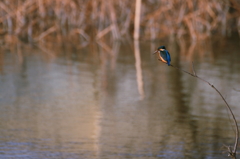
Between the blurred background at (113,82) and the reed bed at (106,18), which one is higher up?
the reed bed at (106,18)

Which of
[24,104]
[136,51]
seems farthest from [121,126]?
[136,51]

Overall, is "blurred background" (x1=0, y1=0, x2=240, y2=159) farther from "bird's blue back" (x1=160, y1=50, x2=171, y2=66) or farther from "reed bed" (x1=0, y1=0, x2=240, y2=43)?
"bird's blue back" (x1=160, y1=50, x2=171, y2=66)

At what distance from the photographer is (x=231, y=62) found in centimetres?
1057

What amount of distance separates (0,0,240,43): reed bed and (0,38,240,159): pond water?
10.6ft

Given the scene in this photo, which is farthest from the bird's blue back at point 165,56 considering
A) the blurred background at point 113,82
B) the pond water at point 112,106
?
the pond water at point 112,106

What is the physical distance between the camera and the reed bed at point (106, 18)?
14672 mm

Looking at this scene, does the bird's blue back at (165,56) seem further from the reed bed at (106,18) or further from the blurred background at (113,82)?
the reed bed at (106,18)

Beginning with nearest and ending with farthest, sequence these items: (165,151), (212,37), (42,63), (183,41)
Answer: (165,151) → (42,63) → (183,41) → (212,37)

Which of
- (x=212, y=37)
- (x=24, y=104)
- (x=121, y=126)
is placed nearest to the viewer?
(x=121, y=126)

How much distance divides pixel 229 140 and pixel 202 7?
9.57 meters

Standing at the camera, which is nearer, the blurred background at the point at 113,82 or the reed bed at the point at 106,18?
the blurred background at the point at 113,82

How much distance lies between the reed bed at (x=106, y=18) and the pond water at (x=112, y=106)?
3236mm

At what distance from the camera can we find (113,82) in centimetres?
831

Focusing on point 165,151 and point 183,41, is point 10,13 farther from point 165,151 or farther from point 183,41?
point 165,151
